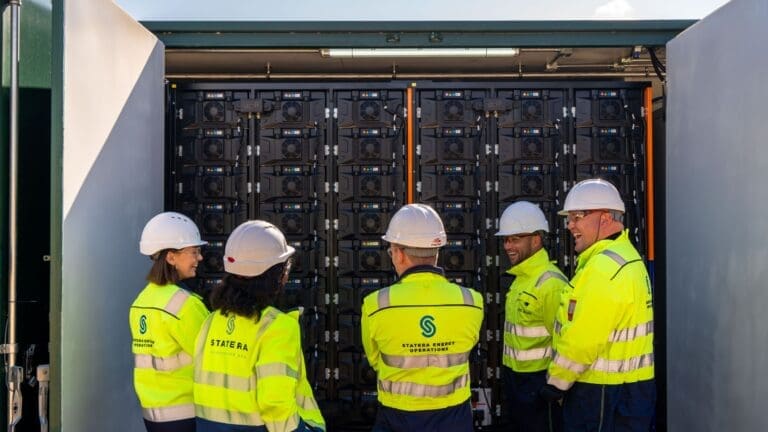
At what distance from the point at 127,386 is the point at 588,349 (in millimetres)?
3075

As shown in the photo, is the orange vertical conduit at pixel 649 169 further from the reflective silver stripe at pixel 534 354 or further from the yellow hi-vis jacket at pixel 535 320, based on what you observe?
the reflective silver stripe at pixel 534 354

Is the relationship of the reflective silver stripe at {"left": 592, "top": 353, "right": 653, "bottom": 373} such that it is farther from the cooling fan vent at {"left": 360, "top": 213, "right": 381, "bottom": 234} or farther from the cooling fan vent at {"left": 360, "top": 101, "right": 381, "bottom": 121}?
the cooling fan vent at {"left": 360, "top": 101, "right": 381, "bottom": 121}

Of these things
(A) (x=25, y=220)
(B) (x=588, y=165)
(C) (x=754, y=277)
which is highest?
(B) (x=588, y=165)

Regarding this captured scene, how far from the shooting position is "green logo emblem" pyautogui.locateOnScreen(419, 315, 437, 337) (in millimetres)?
2848

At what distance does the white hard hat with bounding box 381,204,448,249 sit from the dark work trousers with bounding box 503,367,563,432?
1.56 meters

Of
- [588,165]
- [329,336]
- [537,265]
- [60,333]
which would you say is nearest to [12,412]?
[60,333]

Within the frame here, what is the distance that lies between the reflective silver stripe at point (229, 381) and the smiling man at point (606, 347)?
5.89ft

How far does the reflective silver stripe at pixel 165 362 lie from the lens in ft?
10.1

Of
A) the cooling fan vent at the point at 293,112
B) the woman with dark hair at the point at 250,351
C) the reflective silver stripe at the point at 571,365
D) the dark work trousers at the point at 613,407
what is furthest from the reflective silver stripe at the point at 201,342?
the cooling fan vent at the point at 293,112

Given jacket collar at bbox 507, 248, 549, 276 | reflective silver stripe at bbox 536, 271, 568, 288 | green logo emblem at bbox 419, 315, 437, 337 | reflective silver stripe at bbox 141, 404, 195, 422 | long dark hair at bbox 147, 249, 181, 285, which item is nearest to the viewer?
green logo emblem at bbox 419, 315, 437, 337

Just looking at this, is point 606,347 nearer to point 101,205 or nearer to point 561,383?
point 561,383

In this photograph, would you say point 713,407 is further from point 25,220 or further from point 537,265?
point 25,220

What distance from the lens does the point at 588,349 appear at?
333cm

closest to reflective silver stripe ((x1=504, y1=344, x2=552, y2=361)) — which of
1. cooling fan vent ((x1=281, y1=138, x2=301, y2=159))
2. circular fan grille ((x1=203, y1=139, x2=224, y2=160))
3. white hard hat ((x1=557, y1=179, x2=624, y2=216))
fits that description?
white hard hat ((x1=557, y1=179, x2=624, y2=216))
